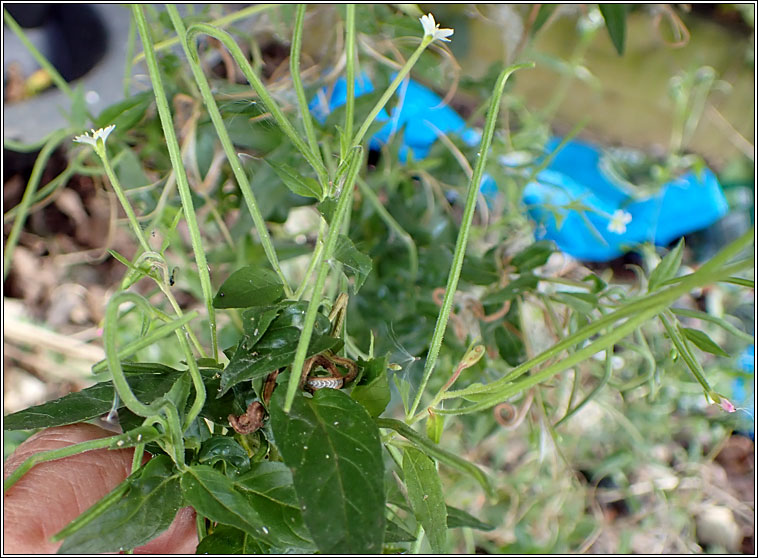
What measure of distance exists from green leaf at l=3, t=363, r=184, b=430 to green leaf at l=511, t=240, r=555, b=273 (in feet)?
1.04

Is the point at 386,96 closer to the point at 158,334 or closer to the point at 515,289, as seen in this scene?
the point at 158,334

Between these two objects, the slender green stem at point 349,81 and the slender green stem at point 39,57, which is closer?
the slender green stem at point 349,81

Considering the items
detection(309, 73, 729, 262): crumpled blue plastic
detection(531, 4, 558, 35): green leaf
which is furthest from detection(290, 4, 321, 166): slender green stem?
detection(309, 73, 729, 262): crumpled blue plastic

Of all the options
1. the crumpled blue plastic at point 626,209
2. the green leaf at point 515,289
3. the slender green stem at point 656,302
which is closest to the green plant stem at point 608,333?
the slender green stem at point 656,302

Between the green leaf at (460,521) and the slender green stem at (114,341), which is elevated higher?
the slender green stem at (114,341)

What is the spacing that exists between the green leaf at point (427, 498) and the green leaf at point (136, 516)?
0.09 meters

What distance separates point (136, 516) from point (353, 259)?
0.13 metres

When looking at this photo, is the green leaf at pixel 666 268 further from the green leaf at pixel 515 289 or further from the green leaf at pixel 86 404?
the green leaf at pixel 86 404

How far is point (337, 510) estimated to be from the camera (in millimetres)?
212

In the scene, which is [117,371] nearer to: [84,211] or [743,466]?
[84,211]

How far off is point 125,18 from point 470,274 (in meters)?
0.64

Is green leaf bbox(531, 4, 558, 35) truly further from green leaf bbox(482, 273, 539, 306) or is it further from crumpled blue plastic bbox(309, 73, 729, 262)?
crumpled blue plastic bbox(309, 73, 729, 262)

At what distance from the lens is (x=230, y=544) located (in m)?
0.25

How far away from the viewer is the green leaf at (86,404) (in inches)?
9.9
